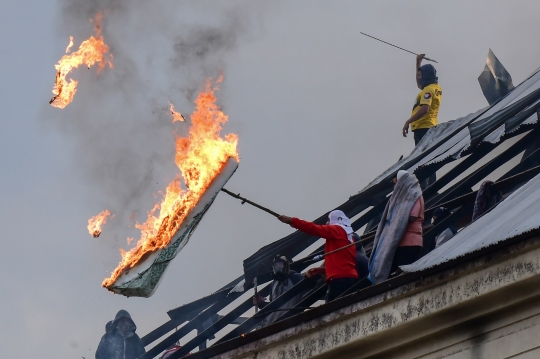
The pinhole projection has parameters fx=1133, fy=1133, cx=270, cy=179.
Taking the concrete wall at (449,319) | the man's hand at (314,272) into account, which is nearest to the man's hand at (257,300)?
the man's hand at (314,272)

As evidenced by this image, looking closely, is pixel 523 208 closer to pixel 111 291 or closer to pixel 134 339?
pixel 111 291

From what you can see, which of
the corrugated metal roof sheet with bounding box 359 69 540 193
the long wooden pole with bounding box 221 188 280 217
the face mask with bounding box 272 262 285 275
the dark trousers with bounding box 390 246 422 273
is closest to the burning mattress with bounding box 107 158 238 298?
the long wooden pole with bounding box 221 188 280 217

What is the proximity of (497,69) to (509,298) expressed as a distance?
8.53 metres

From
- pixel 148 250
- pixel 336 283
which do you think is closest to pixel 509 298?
pixel 336 283

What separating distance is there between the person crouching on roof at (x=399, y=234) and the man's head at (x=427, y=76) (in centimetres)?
516

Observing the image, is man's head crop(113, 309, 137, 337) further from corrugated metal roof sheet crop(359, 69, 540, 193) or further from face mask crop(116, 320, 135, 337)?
corrugated metal roof sheet crop(359, 69, 540, 193)

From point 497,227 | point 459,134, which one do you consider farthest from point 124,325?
point 497,227

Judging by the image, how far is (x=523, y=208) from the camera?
9.20m

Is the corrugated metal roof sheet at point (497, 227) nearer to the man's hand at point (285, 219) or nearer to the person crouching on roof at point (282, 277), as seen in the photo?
the man's hand at point (285, 219)

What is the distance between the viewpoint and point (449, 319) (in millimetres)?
8922

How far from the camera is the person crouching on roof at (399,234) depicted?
35.4ft

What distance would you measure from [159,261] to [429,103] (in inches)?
235

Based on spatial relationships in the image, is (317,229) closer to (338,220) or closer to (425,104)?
(338,220)

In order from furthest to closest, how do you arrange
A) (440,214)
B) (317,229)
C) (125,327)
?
(125,327)
(440,214)
(317,229)
